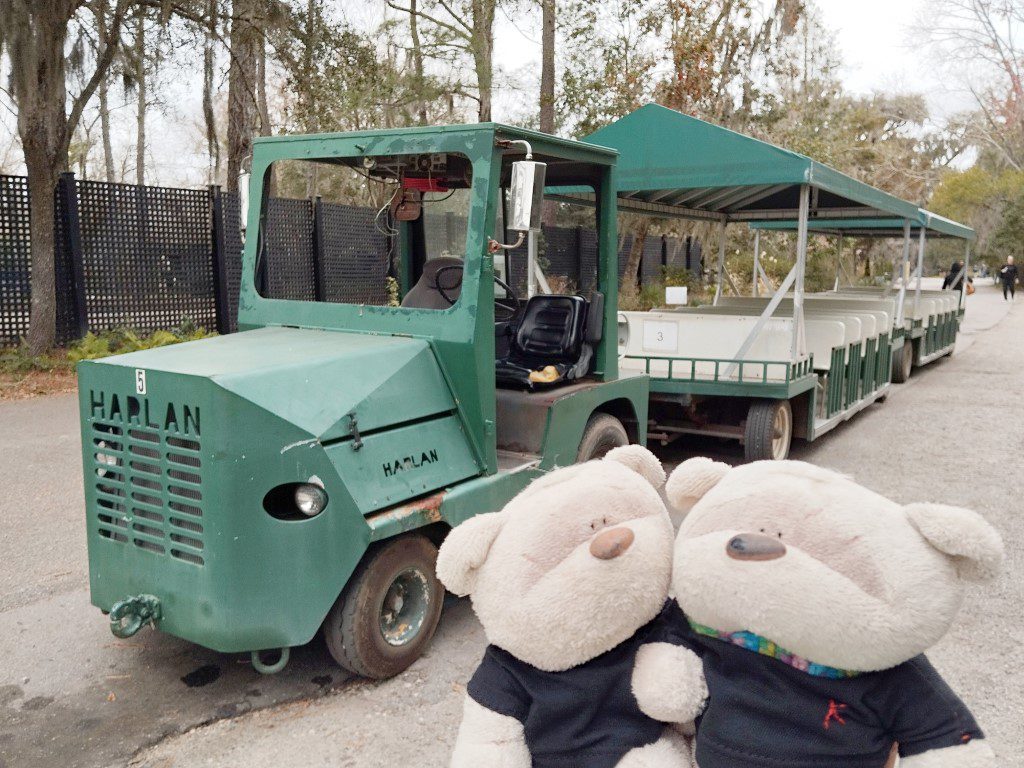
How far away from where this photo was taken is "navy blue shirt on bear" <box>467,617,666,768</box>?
198 cm

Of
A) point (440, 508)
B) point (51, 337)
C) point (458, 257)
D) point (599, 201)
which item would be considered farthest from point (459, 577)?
point (51, 337)

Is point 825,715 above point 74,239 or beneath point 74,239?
beneath

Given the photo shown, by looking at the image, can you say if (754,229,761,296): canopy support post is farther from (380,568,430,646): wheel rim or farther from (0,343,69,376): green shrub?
(0,343,69,376): green shrub

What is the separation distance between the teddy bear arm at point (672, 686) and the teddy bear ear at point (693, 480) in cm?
36

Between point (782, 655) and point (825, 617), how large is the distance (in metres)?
0.17

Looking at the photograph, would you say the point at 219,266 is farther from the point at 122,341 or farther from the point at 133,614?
the point at 133,614

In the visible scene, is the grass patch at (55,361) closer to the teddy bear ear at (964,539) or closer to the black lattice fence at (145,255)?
the black lattice fence at (145,255)

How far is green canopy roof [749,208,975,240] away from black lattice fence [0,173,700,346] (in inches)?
148

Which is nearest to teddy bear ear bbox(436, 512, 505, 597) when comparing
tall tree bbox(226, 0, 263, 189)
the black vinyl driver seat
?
the black vinyl driver seat

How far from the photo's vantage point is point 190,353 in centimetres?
379

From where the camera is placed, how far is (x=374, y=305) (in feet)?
14.4

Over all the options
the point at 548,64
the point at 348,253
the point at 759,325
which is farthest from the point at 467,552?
the point at 548,64

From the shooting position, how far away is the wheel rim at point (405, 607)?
3762 millimetres

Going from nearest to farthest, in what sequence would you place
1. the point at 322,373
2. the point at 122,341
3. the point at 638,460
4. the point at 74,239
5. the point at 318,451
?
the point at 638,460 < the point at 318,451 < the point at 322,373 < the point at 74,239 < the point at 122,341
